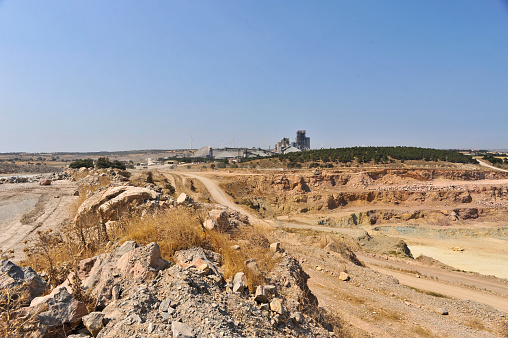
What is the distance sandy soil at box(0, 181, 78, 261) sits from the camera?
34.6 feet

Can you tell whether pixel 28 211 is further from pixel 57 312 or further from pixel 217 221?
pixel 57 312

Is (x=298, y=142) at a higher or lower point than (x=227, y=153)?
higher

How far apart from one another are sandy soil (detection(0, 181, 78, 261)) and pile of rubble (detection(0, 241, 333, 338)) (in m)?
6.25

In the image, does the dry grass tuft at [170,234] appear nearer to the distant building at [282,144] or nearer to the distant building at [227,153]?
the distant building at [227,153]

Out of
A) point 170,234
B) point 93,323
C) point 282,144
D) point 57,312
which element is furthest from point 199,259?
point 282,144

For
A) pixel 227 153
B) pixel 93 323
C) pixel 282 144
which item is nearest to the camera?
pixel 93 323

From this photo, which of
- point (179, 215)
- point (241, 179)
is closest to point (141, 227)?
point (179, 215)

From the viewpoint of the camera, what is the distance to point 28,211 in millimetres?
14562

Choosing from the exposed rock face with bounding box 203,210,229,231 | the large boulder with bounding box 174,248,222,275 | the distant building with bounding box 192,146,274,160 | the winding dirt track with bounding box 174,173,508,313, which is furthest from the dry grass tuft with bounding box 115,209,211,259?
the distant building with bounding box 192,146,274,160

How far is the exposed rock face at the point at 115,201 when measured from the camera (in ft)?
29.5

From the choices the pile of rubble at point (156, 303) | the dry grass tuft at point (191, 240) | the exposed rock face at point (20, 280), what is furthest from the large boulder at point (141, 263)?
the exposed rock face at point (20, 280)

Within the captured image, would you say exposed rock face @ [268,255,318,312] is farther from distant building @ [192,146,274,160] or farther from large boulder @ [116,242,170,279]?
distant building @ [192,146,274,160]

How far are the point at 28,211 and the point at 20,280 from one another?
14.2 m

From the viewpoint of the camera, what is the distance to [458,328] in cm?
1016
